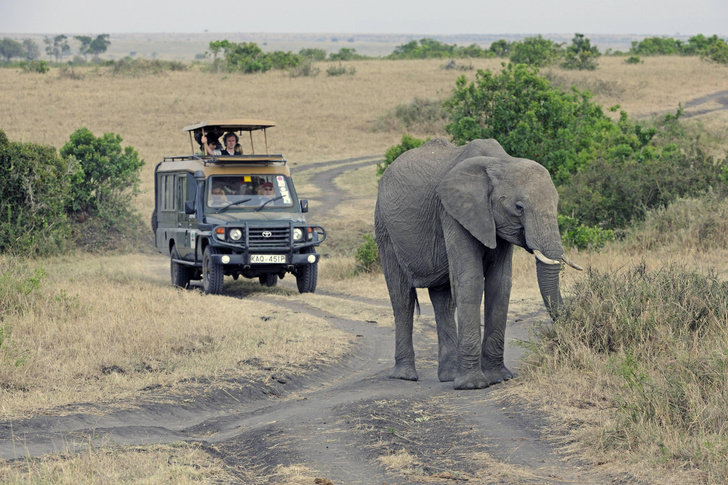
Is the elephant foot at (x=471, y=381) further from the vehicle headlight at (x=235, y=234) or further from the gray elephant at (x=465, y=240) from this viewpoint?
the vehicle headlight at (x=235, y=234)

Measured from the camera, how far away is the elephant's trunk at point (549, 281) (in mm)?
7781

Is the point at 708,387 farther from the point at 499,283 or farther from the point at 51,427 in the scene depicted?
the point at 51,427

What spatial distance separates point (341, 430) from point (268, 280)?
411 inches

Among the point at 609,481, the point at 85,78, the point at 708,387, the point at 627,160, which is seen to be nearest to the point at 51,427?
the point at 609,481

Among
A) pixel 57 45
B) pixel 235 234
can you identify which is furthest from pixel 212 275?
pixel 57 45

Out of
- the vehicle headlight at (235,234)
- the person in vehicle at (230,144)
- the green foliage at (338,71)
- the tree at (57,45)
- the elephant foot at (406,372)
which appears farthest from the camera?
the tree at (57,45)

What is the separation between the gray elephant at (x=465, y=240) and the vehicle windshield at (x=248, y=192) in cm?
673

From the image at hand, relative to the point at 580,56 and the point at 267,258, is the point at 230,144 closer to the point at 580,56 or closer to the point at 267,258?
the point at 267,258

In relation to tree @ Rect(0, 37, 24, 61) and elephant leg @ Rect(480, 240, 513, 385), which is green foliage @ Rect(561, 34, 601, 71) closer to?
elephant leg @ Rect(480, 240, 513, 385)

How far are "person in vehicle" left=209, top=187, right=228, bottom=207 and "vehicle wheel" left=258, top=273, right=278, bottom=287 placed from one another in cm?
190

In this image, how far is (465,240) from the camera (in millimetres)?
8172

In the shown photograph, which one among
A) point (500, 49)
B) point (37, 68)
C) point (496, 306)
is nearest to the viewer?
point (496, 306)

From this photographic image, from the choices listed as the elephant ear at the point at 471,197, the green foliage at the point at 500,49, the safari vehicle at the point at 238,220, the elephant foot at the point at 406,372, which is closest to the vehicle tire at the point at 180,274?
the safari vehicle at the point at 238,220

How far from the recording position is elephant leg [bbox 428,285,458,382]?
346 inches
